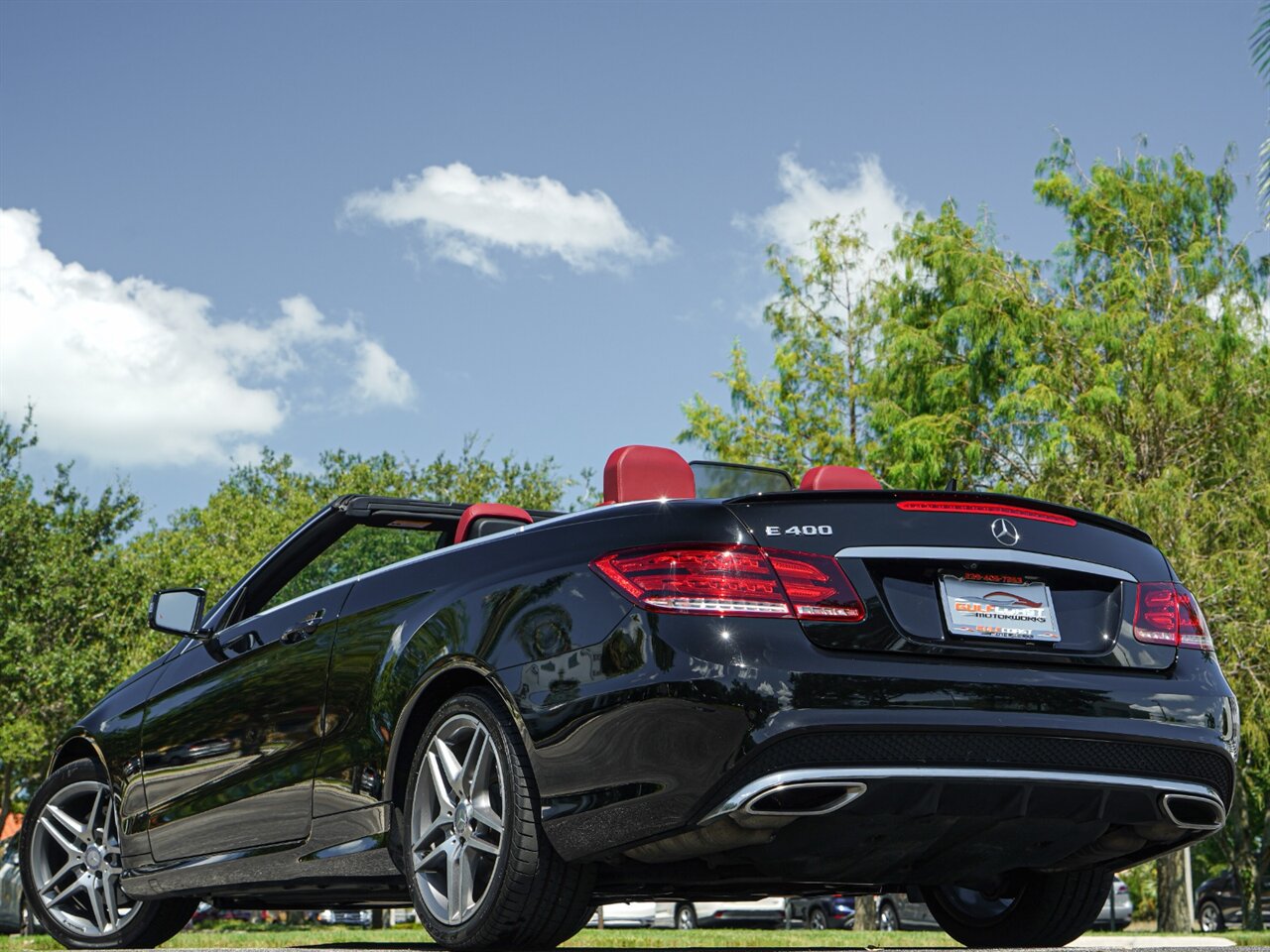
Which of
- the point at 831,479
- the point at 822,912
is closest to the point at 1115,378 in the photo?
the point at 831,479

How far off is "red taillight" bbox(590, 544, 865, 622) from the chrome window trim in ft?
Answer: 0.38

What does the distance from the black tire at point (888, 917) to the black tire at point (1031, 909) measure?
31616 millimetres

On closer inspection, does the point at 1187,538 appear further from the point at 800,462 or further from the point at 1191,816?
the point at 1191,816

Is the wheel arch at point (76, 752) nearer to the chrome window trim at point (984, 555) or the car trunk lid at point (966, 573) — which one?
the car trunk lid at point (966, 573)

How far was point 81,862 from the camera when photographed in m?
6.92

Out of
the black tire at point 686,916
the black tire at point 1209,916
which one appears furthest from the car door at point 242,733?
the black tire at point 686,916

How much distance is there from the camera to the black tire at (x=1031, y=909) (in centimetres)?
532

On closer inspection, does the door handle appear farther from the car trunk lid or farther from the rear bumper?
the car trunk lid

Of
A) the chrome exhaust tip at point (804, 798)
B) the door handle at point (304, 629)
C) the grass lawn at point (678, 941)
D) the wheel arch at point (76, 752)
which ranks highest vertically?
the door handle at point (304, 629)

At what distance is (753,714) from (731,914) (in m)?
41.8

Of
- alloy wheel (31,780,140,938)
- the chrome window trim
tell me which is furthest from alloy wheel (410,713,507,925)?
alloy wheel (31,780,140,938)

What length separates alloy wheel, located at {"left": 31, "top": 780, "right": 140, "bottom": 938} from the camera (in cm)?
677

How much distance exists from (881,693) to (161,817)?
3.47 m

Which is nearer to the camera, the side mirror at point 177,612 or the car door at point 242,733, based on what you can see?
the car door at point 242,733
